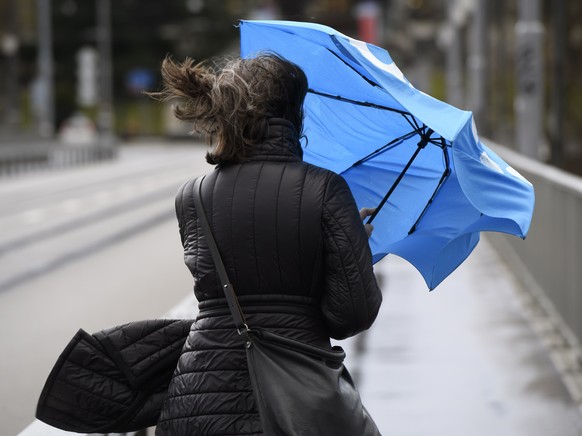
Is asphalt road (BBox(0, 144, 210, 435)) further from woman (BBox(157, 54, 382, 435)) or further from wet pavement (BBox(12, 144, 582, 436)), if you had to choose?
woman (BBox(157, 54, 382, 435))

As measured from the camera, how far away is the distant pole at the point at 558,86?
15320 mm

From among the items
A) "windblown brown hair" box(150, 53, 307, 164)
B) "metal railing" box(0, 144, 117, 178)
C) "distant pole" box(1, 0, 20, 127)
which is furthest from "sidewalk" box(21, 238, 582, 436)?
"distant pole" box(1, 0, 20, 127)

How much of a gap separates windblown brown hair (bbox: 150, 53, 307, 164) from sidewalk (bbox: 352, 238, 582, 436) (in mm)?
3197

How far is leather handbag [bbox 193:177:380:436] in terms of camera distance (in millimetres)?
3283

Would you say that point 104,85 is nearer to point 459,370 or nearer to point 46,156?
point 46,156

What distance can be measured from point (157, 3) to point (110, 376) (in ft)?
271

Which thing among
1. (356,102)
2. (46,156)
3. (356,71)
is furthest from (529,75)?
(46,156)

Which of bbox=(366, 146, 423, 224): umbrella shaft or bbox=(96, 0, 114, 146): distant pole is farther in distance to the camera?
bbox=(96, 0, 114, 146): distant pole

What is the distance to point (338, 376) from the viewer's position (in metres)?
3.40

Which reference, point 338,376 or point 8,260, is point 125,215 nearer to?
point 8,260

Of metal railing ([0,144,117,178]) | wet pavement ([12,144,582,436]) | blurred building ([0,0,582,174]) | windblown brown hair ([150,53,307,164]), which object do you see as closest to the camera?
windblown brown hair ([150,53,307,164])

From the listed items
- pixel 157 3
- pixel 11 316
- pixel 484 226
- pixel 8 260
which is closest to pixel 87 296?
pixel 11 316

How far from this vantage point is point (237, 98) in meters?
3.39

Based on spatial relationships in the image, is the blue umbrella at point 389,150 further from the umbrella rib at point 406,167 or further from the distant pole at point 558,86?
the distant pole at point 558,86
